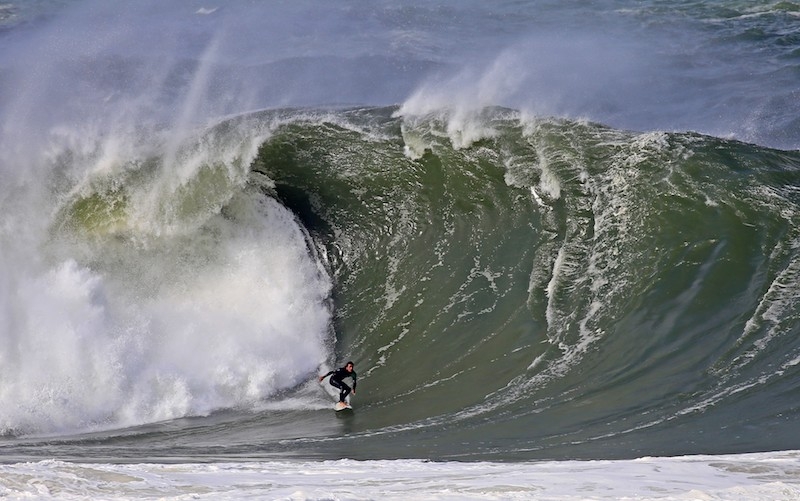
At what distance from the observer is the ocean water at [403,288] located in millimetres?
9711

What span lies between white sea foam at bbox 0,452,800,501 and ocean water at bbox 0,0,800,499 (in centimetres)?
4

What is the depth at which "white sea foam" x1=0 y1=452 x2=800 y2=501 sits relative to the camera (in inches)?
295

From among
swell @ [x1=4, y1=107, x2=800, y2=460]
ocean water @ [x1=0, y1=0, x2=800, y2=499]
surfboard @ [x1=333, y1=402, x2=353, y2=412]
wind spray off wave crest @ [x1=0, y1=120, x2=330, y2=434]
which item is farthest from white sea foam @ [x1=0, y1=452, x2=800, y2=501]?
wind spray off wave crest @ [x1=0, y1=120, x2=330, y2=434]

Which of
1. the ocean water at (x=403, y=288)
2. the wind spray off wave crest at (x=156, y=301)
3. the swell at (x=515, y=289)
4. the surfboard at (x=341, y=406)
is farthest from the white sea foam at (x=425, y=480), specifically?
the wind spray off wave crest at (x=156, y=301)

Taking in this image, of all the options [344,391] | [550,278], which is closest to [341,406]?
[344,391]

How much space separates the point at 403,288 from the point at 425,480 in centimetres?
634

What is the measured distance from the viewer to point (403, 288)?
14.5m

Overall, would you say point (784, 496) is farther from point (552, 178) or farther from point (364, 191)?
point (364, 191)

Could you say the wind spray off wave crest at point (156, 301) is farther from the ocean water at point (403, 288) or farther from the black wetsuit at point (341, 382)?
the black wetsuit at point (341, 382)

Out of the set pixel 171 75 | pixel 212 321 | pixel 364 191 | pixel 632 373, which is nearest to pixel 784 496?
pixel 632 373

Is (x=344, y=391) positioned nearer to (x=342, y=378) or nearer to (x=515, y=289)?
(x=342, y=378)

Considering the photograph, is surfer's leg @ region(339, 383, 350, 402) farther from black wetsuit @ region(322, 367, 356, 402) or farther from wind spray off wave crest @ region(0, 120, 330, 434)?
wind spray off wave crest @ region(0, 120, 330, 434)

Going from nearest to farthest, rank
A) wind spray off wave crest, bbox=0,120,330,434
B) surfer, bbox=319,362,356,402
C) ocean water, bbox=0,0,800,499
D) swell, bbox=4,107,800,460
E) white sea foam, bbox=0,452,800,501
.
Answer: white sea foam, bbox=0,452,800,501
ocean water, bbox=0,0,800,499
swell, bbox=4,107,800,460
surfer, bbox=319,362,356,402
wind spray off wave crest, bbox=0,120,330,434

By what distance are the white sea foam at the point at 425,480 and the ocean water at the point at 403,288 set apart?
0.04m
